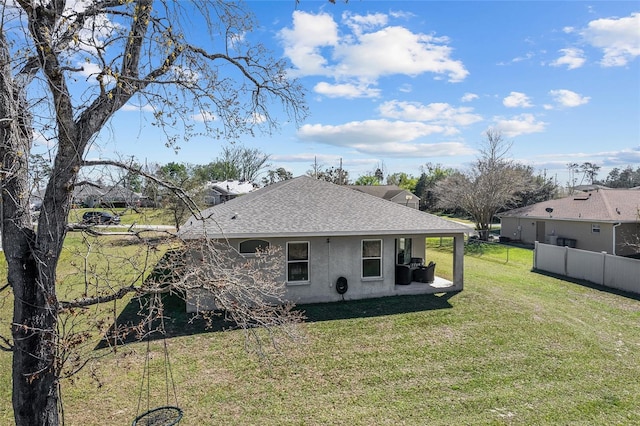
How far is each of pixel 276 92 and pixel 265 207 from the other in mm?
7416

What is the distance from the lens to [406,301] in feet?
39.5

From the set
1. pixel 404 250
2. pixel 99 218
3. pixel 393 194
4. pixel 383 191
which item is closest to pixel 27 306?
pixel 99 218

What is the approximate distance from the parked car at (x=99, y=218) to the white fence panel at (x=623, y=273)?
17455 millimetres

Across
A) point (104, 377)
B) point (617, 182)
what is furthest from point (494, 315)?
point (617, 182)

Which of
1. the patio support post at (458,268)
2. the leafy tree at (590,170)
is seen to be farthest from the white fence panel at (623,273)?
the leafy tree at (590,170)

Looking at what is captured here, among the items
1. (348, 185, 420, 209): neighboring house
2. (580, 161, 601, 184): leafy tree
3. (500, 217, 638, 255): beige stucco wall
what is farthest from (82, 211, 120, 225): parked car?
(580, 161, 601, 184): leafy tree

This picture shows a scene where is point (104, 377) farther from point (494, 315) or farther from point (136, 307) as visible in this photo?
point (494, 315)

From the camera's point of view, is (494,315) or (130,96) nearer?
(130,96)

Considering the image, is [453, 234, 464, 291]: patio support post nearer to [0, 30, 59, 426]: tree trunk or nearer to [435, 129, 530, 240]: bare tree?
[0, 30, 59, 426]: tree trunk

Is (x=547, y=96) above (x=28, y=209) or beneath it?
above

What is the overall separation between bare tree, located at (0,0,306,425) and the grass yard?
0.60 metres

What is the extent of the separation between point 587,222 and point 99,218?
26703 mm

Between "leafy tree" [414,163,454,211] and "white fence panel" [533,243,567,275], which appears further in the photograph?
"leafy tree" [414,163,454,211]

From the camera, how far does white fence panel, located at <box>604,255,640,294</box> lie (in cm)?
1422
